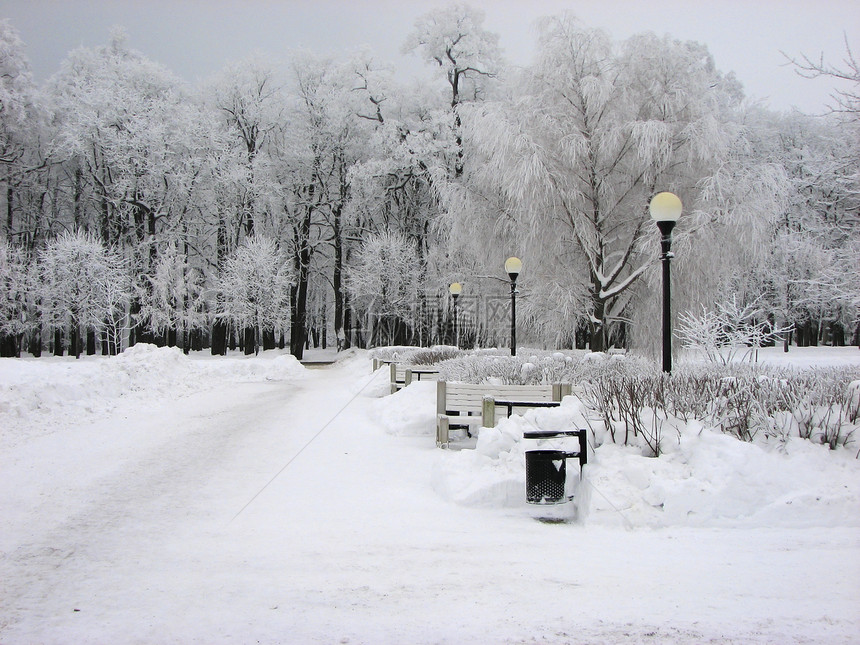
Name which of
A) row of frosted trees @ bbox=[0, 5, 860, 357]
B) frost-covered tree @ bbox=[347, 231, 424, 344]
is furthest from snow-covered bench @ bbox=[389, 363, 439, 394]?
frost-covered tree @ bbox=[347, 231, 424, 344]

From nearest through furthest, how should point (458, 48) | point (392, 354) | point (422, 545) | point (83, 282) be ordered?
point (422, 545) < point (392, 354) < point (83, 282) < point (458, 48)

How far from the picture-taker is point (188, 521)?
4.90 metres

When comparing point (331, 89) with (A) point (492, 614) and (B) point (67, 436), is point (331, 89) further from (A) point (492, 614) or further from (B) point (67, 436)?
(A) point (492, 614)

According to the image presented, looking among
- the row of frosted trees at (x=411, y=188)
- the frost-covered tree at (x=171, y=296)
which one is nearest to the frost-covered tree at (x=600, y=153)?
the row of frosted trees at (x=411, y=188)

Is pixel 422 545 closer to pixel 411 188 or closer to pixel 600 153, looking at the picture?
pixel 600 153

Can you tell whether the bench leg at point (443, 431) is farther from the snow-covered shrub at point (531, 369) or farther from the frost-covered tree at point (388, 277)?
the frost-covered tree at point (388, 277)

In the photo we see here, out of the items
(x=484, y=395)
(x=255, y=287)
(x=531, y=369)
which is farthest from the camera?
(x=255, y=287)

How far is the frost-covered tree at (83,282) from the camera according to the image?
24.9 metres

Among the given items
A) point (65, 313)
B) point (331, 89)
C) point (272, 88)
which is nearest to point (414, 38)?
point (331, 89)

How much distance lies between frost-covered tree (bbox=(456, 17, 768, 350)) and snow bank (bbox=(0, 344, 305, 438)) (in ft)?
33.3

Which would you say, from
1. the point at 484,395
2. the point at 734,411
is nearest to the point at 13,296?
the point at 484,395

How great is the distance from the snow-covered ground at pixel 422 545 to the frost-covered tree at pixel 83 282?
1924 centimetres

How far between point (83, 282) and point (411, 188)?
16207 mm

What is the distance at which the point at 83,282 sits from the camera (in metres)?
25.2
